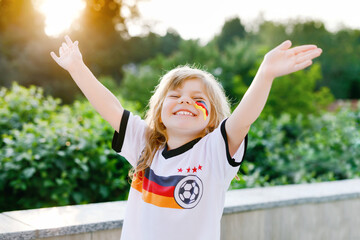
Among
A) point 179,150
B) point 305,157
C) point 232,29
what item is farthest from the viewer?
point 232,29

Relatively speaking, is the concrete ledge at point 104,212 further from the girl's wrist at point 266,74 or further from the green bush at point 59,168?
the girl's wrist at point 266,74

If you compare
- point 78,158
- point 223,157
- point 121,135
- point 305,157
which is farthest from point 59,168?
point 305,157

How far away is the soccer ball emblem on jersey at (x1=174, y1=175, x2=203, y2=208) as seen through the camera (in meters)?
1.53

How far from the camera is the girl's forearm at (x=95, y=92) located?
1745 mm

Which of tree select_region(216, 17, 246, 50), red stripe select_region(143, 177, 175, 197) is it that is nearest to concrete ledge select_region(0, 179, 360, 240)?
red stripe select_region(143, 177, 175, 197)

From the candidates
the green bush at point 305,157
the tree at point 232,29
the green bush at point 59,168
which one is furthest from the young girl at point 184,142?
the tree at point 232,29

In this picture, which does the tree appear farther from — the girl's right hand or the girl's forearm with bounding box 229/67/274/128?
the girl's forearm with bounding box 229/67/274/128

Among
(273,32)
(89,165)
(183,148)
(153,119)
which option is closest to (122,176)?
(89,165)

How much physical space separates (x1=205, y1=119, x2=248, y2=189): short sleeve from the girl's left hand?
1.03ft

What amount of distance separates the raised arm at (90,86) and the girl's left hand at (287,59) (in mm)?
709

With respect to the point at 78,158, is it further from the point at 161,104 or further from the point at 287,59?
the point at 287,59

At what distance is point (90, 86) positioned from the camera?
5.72 ft

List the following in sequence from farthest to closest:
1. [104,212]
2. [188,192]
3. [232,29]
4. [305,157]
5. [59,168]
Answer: [232,29], [305,157], [59,168], [104,212], [188,192]

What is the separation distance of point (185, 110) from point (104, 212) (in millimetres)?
895
